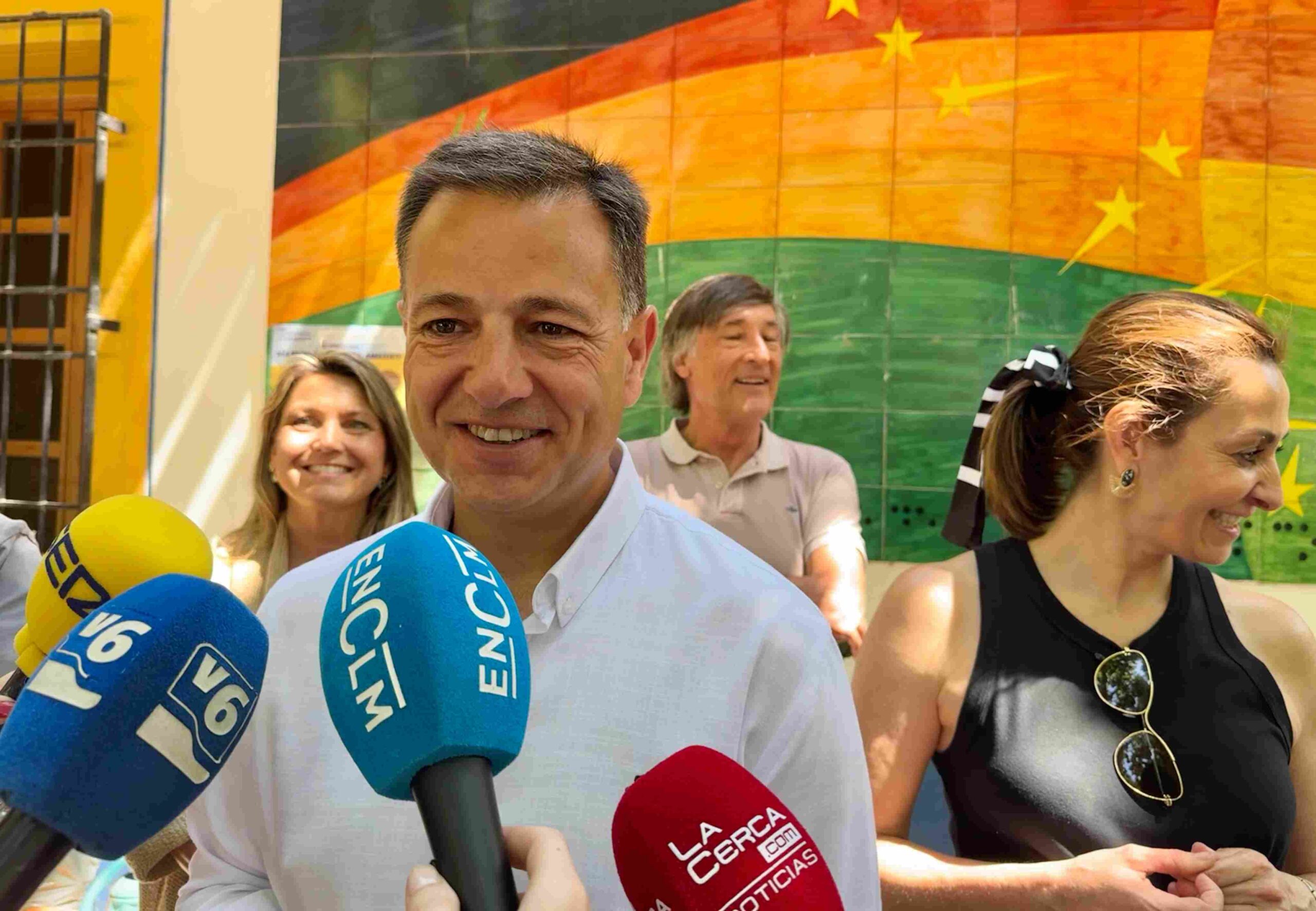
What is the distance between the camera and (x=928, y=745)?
5.79 feet

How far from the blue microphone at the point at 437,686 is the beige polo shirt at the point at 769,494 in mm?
2433

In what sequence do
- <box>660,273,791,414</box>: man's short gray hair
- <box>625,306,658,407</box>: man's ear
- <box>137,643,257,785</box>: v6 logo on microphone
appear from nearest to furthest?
<box>137,643,257,785</box>: v6 logo on microphone, <box>625,306,658,407</box>: man's ear, <box>660,273,791,414</box>: man's short gray hair

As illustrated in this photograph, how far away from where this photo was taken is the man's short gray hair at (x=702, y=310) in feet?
11.3

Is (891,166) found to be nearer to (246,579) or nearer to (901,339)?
(901,339)

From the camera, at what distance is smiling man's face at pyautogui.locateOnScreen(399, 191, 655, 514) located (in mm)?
1129

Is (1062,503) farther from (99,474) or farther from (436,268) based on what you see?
(99,474)

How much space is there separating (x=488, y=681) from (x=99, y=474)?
15.0 feet

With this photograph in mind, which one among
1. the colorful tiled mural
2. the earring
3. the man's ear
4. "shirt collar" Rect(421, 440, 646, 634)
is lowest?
"shirt collar" Rect(421, 440, 646, 634)

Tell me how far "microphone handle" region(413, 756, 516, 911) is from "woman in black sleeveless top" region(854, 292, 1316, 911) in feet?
3.68

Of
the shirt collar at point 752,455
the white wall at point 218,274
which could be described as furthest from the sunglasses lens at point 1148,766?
the white wall at point 218,274

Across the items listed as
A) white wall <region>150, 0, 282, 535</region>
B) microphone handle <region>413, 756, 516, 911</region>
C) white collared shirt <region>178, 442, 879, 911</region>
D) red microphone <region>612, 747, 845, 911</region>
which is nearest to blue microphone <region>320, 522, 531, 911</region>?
microphone handle <region>413, 756, 516, 911</region>

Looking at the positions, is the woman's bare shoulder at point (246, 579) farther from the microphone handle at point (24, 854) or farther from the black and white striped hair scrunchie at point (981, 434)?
the microphone handle at point (24, 854)

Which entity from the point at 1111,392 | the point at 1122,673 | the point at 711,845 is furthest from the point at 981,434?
the point at 711,845

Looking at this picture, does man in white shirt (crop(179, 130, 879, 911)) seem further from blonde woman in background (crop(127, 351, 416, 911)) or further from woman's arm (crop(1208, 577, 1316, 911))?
blonde woman in background (crop(127, 351, 416, 911))
